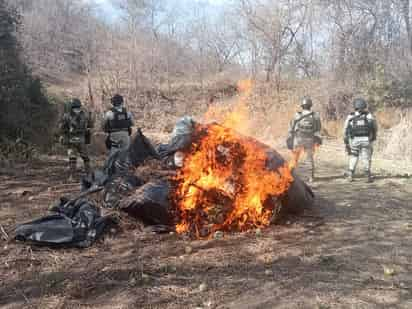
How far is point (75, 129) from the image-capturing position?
28.1 feet

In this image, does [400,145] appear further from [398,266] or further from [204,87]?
[204,87]

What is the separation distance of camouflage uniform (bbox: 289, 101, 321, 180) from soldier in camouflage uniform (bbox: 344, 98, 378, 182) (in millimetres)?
655

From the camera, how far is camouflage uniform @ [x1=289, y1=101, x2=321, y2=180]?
27.5 feet

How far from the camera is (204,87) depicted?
2717 cm

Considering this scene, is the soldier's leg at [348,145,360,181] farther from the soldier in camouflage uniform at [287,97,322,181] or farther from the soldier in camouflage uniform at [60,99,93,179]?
the soldier in camouflage uniform at [60,99,93,179]

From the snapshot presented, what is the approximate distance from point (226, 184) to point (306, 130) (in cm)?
367

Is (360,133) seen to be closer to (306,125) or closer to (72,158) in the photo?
(306,125)

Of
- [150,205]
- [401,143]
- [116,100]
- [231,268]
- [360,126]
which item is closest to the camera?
[231,268]

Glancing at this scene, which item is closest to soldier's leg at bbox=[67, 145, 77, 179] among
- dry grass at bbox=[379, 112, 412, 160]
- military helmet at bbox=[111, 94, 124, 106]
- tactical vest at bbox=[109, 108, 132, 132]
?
tactical vest at bbox=[109, 108, 132, 132]

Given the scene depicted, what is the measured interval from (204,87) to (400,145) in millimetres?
16812

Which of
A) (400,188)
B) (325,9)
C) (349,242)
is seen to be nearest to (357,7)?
(325,9)

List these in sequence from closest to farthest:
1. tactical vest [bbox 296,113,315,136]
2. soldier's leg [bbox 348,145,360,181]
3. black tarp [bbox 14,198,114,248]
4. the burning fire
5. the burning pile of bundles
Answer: black tarp [bbox 14,198,114,248], the burning pile of bundles, the burning fire, tactical vest [bbox 296,113,315,136], soldier's leg [bbox 348,145,360,181]

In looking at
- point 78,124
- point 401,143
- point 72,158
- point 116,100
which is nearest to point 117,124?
point 116,100

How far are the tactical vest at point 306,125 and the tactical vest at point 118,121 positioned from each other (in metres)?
3.53
